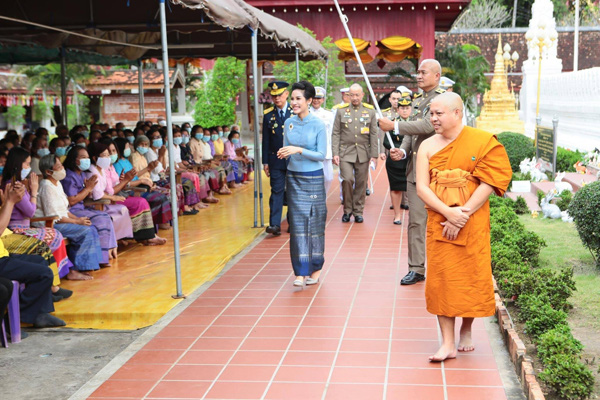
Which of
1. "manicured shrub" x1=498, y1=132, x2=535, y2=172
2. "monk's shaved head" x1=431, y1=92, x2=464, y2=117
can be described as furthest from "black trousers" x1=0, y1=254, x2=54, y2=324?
"manicured shrub" x1=498, y1=132, x2=535, y2=172

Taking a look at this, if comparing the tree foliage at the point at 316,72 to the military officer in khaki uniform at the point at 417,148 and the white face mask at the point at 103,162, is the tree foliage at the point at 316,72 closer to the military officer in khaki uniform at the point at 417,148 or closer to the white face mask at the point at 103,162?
the white face mask at the point at 103,162

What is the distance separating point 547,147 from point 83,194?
9.47 meters

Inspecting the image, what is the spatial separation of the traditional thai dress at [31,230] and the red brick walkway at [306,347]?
131 centimetres

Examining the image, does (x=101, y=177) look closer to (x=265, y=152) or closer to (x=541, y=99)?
(x=265, y=152)

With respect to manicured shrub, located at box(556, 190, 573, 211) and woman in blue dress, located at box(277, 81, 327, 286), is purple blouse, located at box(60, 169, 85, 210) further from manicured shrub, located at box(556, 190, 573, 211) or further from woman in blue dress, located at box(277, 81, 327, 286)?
manicured shrub, located at box(556, 190, 573, 211)

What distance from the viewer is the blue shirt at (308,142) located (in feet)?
22.5

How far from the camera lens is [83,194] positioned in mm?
7555

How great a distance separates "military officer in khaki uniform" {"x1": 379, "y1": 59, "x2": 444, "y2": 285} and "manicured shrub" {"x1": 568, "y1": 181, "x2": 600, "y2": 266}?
1682 millimetres

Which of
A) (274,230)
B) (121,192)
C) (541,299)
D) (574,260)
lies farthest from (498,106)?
(541,299)

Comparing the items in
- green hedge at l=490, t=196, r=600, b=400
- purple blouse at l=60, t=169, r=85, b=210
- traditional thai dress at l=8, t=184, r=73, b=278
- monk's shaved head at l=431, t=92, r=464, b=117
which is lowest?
green hedge at l=490, t=196, r=600, b=400

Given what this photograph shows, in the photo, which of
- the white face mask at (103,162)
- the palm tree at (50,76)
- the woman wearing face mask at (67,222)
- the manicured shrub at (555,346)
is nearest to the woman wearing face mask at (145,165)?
the white face mask at (103,162)

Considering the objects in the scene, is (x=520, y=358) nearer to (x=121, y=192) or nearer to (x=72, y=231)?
(x=72, y=231)

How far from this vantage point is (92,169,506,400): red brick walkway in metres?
4.55

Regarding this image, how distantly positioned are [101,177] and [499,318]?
4430 mm
